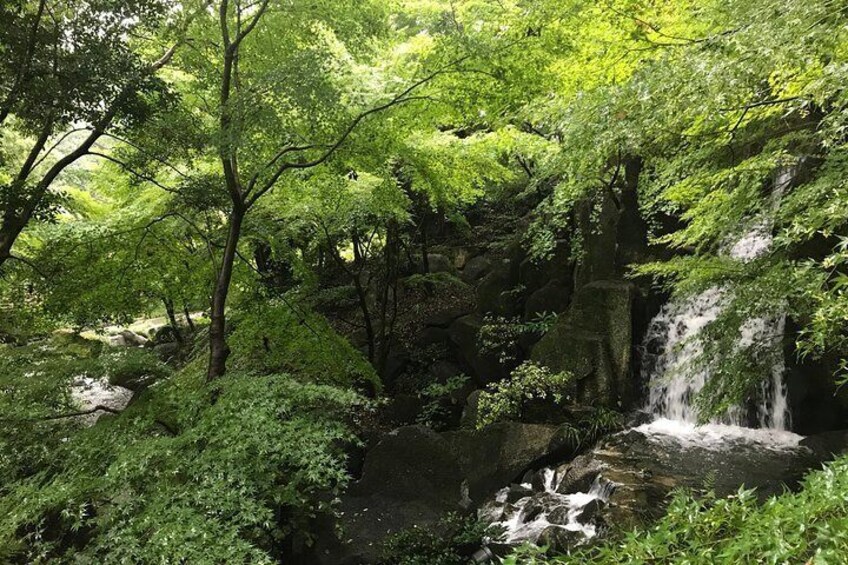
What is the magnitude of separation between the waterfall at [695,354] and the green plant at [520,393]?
1921 mm

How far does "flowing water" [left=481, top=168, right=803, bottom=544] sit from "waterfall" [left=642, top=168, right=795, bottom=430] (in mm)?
18

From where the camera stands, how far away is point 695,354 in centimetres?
959

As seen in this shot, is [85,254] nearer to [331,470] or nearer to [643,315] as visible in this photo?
[331,470]

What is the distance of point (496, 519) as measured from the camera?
24.0ft

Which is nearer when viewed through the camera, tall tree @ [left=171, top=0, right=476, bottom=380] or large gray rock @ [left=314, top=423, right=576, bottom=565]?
tall tree @ [left=171, top=0, right=476, bottom=380]

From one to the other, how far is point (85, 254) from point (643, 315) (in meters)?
10.8

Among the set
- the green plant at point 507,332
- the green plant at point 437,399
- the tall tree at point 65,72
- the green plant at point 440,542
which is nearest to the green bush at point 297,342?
the green plant at point 440,542

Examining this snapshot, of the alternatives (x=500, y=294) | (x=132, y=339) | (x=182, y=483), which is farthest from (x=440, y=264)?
(x=132, y=339)

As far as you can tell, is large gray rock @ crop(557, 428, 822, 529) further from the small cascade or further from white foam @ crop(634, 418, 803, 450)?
the small cascade

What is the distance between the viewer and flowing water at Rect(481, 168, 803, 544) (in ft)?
22.8

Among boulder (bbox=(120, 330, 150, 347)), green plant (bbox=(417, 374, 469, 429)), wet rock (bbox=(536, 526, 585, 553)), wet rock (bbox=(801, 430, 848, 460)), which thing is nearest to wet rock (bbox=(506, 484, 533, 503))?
wet rock (bbox=(536, 526, 585, 553))

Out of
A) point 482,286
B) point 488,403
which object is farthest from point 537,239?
point 488,403

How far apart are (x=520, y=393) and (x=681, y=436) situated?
3.03 m

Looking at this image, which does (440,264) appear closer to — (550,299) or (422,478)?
(550,299)
